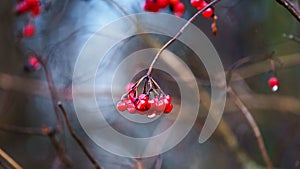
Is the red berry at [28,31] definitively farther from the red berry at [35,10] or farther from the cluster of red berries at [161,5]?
the cluster of red berries at [161,5]

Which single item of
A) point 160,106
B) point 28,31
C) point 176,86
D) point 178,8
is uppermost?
point 28,31

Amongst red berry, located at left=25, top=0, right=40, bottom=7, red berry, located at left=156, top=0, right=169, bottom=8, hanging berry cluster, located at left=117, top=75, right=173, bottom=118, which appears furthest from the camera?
red berry, located at left=25, top=0, right=40, bottom=7

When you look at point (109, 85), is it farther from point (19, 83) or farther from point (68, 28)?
point (19, 83)

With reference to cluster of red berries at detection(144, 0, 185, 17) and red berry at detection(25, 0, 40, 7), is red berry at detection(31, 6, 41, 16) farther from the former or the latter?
cluster of red berries at detection(144, 0, 185, 17)

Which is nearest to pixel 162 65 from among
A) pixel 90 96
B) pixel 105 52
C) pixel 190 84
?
pixel 190 84

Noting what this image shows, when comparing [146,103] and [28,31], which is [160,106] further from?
[28,31]

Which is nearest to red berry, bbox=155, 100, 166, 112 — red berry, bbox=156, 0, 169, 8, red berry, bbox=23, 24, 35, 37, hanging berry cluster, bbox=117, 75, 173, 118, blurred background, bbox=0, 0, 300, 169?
hanging berry cluster, bbox=117, 75, 173, 118

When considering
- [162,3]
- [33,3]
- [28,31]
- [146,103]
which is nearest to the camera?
[146,103]

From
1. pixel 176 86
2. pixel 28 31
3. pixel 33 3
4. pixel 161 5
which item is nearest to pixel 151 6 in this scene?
pixel 161 5
